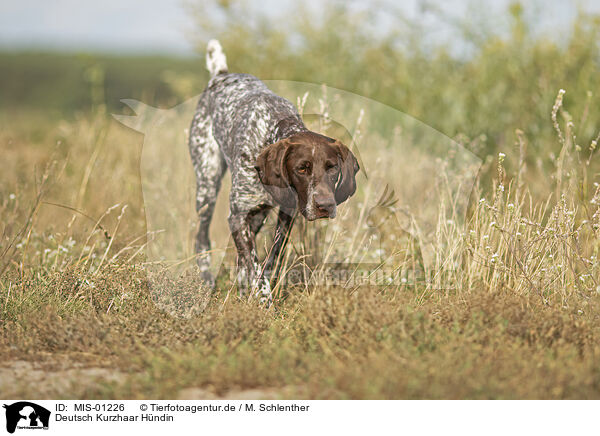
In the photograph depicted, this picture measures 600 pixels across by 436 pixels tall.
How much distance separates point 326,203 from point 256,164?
22.1 inches

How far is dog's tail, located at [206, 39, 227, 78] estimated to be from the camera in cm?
539

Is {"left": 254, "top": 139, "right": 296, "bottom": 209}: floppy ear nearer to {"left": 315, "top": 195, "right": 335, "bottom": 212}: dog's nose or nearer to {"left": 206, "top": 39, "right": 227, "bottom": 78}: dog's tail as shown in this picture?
{"left": 315, "top": 195, "right": 335, "bottom": 212}: dog's nose

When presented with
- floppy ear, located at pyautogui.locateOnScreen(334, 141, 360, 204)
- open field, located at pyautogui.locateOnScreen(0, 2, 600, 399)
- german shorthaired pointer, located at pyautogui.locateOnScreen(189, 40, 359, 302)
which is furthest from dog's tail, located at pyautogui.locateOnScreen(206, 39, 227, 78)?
floppy ear, located at pyautogui.locateOnScreen(334, 141, 360, 204)

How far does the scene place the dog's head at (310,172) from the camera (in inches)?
144

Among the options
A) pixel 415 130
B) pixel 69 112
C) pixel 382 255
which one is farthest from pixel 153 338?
pixel 69 112

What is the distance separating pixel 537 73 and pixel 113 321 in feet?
20.4

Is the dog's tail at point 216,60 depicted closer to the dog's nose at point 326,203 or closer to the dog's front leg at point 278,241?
the dog's front leg at point 278,241

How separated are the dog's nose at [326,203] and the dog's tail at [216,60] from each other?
2.25 metres

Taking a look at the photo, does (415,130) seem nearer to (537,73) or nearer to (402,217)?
(537,73)

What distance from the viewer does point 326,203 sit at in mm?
3598

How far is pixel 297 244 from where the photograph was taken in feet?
15.3
